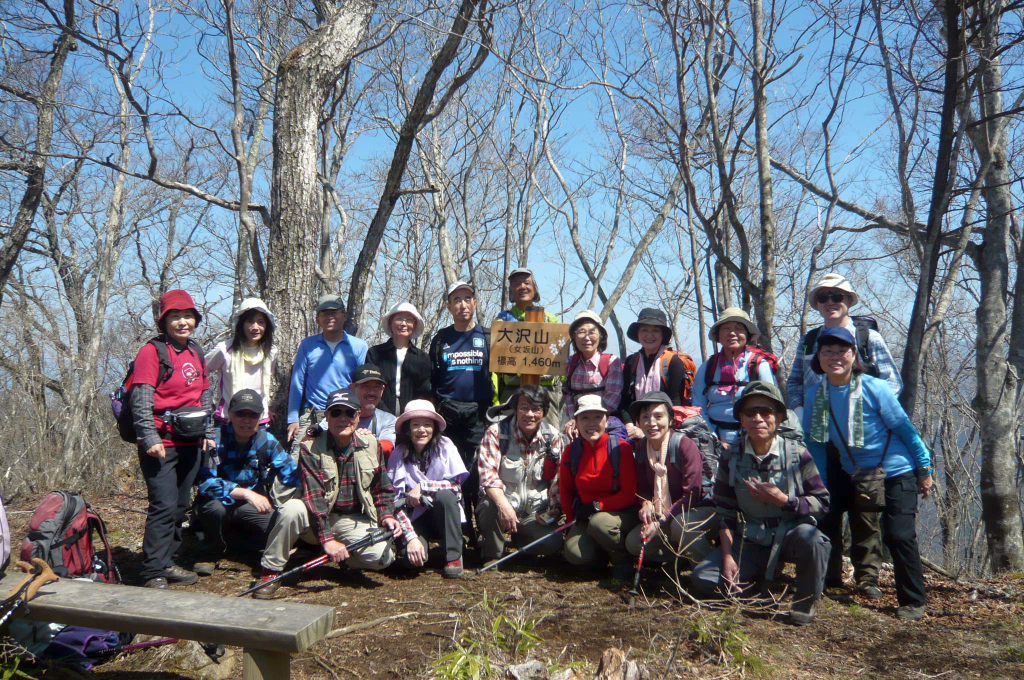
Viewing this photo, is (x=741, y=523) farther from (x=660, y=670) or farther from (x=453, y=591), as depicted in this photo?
(x=453, y=591)

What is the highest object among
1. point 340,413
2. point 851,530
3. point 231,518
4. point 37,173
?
point 37,173

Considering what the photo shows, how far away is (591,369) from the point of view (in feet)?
17.9

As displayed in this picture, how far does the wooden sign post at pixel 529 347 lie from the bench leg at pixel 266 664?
310cm

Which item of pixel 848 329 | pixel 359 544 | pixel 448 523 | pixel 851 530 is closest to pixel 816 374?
pixel 848 329

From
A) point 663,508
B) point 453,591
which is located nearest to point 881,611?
point 663,508

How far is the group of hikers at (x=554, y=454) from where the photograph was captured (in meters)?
4.30

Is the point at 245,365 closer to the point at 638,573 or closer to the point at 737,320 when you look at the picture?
the point at 638,573

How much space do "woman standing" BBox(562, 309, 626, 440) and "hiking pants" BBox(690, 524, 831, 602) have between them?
4.76ft

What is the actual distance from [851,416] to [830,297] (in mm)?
828

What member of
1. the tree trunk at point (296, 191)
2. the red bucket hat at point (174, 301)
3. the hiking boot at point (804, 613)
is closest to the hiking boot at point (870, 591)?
the hiking boot at point (804, 613)

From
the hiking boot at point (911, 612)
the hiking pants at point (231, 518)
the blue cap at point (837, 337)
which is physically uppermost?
the blue cap at point (837, 337)

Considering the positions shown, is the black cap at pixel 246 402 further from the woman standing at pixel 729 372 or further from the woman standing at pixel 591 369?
the woman standing at pixel 729 372

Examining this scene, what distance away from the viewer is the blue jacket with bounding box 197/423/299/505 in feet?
16.7

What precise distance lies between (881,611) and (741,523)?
1032mm
